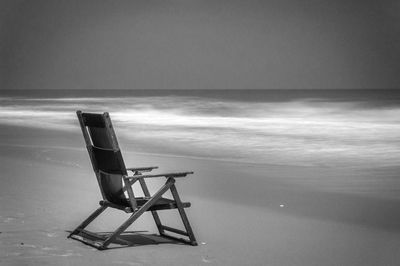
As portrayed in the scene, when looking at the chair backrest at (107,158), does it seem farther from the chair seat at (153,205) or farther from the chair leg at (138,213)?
the chair leg at (138,213)

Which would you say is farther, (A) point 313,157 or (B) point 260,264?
(A) point 313,157

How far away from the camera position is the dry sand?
7.15 metres

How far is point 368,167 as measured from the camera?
1427 centimetres

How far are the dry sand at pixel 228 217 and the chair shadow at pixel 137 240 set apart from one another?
1.0 inches

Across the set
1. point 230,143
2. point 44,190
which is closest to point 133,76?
point 230,143

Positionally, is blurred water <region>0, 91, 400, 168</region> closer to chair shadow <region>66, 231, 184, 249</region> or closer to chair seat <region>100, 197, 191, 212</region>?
chair shadow <region>66, 231, 184, 249</region>

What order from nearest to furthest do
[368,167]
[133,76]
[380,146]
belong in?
[368,167], [380,146], [133,76]

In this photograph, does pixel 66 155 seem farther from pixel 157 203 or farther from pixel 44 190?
pixel 157 203

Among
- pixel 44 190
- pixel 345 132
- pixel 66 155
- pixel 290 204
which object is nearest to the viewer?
pixel 290 204

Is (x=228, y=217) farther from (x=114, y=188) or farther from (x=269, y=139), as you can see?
(x=269, y=139)

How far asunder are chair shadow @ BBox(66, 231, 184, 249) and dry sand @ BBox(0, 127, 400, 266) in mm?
26

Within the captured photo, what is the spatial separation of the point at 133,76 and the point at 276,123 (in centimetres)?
11129

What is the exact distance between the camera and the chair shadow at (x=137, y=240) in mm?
7574

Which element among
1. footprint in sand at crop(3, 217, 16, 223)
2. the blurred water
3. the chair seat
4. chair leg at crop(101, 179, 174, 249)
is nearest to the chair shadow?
chair leg at crop(101, 179, 174, 249)
